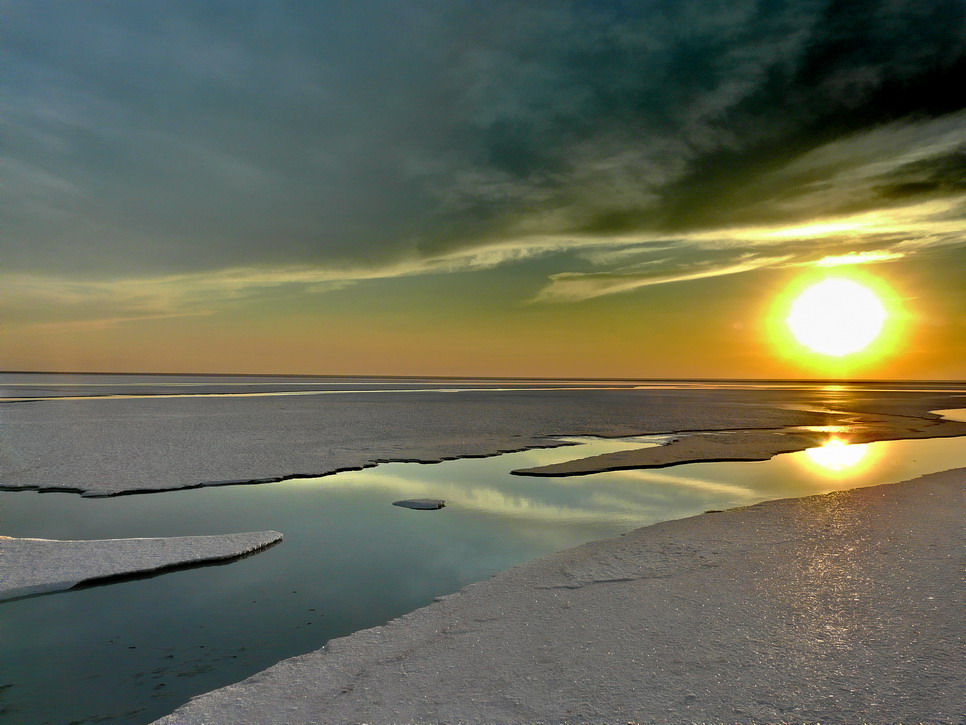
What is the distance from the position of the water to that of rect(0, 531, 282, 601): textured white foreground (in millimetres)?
260

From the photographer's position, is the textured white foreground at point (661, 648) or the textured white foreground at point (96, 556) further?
the textured white foreground at point (96, 556)

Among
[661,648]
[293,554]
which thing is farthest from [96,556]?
[661,648]

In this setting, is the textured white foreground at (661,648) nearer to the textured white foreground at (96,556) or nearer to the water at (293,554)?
the water at (293,554)

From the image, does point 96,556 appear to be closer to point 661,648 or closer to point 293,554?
point 293,554

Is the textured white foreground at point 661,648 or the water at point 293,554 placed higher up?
the textured white foreground at point 661,648

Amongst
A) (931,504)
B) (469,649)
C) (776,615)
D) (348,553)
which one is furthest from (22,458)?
(931,504)

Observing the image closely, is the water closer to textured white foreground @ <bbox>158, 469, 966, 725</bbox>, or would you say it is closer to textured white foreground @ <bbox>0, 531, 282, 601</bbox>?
textured white foreground @ <bbox>0, 531, 282, 601</bbox>

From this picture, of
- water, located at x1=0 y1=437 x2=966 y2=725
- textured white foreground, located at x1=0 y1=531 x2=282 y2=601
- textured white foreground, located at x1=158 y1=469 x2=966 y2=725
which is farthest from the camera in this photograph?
textured white foreground, located at x1=0 y1=531 x2=282 y2=601

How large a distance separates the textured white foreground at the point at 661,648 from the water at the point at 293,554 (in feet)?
1.95

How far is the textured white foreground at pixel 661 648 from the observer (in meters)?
3.80

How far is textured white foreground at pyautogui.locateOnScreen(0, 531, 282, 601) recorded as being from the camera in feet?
21.2

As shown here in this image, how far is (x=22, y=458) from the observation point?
14.2 m

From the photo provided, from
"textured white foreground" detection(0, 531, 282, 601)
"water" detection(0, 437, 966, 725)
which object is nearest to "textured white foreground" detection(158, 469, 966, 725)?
"water" detection(0, 437, 966, 725)

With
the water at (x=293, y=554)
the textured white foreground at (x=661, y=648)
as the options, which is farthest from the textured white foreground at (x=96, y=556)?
the textured white foreground at (x=661, y=648)
